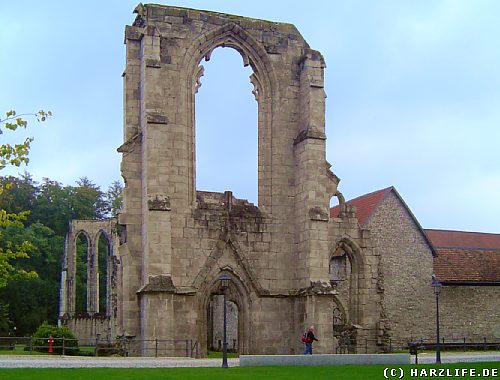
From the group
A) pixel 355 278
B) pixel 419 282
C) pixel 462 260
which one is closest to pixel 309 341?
pixel 355 278

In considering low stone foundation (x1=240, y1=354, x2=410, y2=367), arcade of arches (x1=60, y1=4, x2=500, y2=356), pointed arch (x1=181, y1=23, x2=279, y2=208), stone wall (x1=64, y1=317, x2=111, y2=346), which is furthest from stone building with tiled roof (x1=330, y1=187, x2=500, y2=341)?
stone wall (x1=64, y1=317, x2=111, y2=346)

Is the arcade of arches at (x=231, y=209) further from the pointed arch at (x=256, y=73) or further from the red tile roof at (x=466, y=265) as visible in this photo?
the red tile roof at (x=466, y=265)

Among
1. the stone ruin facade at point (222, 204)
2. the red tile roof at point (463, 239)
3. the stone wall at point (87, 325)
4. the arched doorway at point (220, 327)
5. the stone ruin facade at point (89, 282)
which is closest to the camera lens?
the stone ruin facade at point (222, 204)

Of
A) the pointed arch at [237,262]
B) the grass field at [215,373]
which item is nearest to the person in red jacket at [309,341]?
the pointed arch at [237,262]

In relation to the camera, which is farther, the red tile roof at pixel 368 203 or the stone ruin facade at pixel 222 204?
the red tile roof at pixel 368 203

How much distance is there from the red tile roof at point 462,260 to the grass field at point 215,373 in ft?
67.5

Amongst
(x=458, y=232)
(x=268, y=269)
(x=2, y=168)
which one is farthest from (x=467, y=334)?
(x=2, y=168)

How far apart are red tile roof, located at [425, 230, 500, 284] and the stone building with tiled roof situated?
0.21 ft

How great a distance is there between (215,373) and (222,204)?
1037 centimetres

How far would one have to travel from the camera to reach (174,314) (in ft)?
86.4

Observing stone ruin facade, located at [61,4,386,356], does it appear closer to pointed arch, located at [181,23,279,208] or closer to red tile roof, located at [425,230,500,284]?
pointed arch, located at [181,23,279,208]

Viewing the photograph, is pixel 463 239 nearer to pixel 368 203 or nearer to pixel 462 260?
pixel 462 260

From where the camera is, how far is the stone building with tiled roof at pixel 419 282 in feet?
128

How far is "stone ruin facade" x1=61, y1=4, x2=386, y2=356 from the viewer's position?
2625 cm
